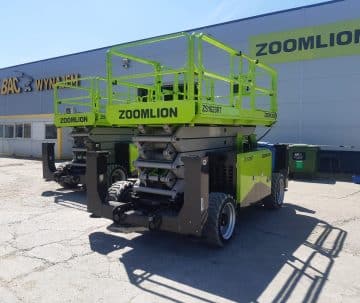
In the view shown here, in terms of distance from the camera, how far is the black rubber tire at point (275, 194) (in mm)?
7750

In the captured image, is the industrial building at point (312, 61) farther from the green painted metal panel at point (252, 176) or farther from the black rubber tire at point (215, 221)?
the black rubber tire at point (215, 221)

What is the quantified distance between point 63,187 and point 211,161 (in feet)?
20.2

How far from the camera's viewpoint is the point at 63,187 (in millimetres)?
10688

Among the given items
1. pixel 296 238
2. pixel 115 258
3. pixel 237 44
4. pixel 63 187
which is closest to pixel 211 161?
pixel 296 238

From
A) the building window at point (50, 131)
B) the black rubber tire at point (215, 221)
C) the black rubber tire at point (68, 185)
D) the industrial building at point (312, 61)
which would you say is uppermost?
the industrial building at point (312, 61)

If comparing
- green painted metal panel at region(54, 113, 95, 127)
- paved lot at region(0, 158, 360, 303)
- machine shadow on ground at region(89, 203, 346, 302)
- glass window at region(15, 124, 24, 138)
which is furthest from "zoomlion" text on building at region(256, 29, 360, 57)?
glass window at region(15, 124, 24, 138)

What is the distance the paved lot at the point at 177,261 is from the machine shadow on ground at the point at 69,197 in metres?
0.62

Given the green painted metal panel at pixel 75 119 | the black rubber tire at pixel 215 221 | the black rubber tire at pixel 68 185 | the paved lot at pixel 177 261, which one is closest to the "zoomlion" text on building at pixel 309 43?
the paved lot at pixel 177 261

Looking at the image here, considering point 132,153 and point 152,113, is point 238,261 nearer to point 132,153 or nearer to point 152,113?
point 152,113

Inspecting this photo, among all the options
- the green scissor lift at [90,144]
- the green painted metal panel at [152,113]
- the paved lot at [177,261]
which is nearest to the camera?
the paved lot at [177,261]

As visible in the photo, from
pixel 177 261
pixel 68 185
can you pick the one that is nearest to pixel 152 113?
pixel 177 261

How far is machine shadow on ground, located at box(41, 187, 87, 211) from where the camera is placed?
836cm

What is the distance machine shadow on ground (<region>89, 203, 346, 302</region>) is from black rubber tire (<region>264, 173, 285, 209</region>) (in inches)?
39.1

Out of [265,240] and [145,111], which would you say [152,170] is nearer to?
[145,111]
